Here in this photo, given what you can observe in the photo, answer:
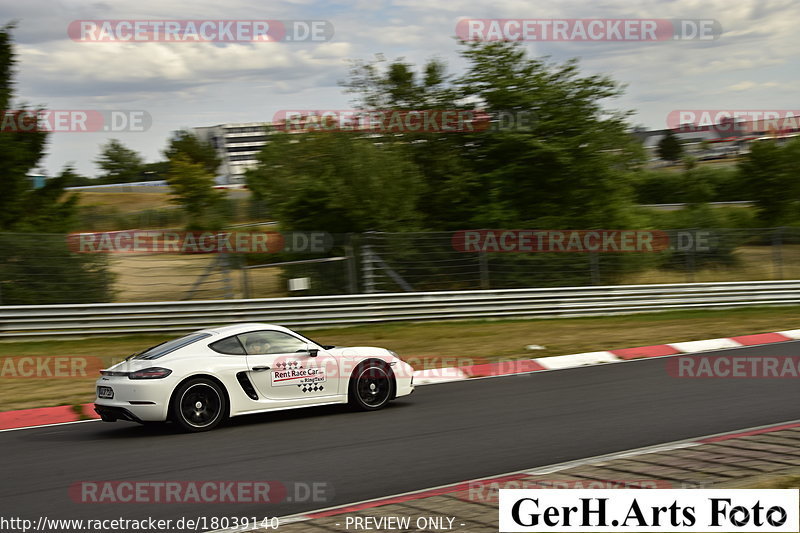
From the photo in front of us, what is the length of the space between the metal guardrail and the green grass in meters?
0.27

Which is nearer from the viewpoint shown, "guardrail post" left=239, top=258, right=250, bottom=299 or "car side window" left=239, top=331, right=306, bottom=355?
"car side window" left=239, top=331, right=306, bottom=355

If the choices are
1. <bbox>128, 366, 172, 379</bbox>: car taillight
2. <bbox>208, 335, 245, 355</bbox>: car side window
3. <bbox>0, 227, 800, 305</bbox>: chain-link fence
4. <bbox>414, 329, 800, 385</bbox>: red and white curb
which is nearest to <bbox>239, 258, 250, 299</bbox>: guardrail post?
<bbox>0, 227, 800, 305</bbox>: chain-link fence

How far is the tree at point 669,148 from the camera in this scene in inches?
4348

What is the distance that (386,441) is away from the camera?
870cm

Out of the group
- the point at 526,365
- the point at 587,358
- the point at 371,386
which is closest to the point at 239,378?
the point at 371,386

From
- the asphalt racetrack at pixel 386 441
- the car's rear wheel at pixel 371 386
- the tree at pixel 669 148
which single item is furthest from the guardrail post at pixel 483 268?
the tree at pixel 669 148

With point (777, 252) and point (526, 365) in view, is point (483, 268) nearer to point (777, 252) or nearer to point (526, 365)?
point (526, 365)

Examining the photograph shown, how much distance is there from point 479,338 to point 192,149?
249ft

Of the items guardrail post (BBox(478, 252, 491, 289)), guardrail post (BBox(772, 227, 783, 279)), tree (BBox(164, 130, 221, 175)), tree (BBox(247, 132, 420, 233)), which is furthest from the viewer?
tree (BBox(164, 130, 221, 175))

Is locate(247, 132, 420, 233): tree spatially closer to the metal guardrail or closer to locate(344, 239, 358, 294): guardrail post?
locate(344, 239, 358, 294): guardrail post

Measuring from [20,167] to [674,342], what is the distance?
57.6 ft

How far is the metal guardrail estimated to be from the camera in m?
18.4

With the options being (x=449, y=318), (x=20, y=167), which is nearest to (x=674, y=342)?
(x=449, y=318)

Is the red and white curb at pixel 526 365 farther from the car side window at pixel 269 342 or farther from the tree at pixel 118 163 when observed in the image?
the tree at pixel 118 163
